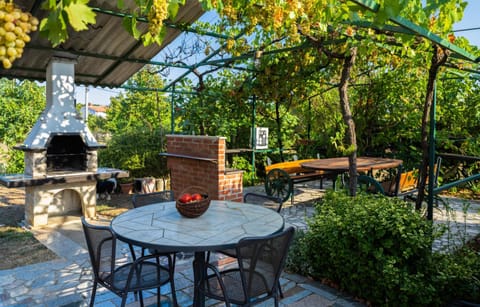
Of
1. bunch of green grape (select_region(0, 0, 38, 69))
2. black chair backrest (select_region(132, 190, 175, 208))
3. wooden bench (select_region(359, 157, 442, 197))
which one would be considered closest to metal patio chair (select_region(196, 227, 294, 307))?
black chair backrest (select_region(132, 190, 175, 208))

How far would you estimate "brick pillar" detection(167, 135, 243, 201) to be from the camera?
5.56 meters

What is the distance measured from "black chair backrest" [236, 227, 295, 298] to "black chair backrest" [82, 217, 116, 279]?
917 millimetres

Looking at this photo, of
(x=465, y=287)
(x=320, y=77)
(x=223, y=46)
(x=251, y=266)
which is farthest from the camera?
(x=320, y=77)

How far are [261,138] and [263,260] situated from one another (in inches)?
256

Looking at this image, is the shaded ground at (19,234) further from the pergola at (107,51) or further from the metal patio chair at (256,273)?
the metal patio chair at (256,273)

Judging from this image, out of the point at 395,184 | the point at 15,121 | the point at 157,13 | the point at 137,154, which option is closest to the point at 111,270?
the point at 157,13

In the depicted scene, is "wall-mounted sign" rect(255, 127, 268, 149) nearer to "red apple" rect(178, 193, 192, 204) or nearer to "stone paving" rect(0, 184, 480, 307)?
"stone paving" rect(0, 184, 480, 307)

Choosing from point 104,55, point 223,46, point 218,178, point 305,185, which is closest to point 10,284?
point 218,178

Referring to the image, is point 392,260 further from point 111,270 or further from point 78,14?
point 78,14

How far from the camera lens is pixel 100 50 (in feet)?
18.3

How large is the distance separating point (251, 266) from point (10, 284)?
2539mm

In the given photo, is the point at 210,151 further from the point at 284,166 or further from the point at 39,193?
the point at 39,193

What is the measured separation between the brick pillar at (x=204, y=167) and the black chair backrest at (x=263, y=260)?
10.1 ft

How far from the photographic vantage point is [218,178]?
18.2 feet
